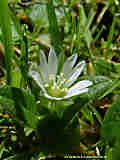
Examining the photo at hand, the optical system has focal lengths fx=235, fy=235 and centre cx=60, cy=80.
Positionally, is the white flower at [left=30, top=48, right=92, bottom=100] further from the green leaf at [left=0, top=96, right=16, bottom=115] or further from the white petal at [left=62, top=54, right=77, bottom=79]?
the green leaf at [left=0, top=96, right=16, bottom=115]

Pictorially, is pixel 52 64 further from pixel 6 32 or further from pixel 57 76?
pixel 6 32

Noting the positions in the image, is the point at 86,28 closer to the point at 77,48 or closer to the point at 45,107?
A: the point at 77,48

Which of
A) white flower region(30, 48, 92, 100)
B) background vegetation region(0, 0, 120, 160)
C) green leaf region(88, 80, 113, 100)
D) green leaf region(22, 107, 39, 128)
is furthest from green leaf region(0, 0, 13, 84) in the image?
green leaf region(88, 80, 113, 100)

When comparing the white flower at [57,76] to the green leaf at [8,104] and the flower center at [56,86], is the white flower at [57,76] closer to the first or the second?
the flower center at [56,86]

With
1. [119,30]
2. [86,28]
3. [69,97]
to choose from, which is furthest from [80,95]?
[119,30]

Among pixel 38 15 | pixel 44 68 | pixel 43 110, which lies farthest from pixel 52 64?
pixel 38 15

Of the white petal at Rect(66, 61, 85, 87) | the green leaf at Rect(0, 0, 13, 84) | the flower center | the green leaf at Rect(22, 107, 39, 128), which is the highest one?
the green leaf at Rect(0, 0, 13, 84)

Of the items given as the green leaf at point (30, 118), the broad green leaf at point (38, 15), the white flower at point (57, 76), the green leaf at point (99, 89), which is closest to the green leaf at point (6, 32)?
the white flower at point (57, 76)

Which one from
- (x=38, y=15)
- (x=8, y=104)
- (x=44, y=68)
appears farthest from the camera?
(x=38, y=15)
